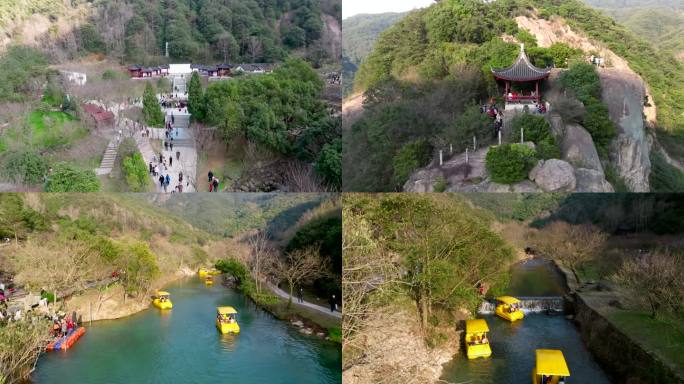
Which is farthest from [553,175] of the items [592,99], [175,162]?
[175,162]

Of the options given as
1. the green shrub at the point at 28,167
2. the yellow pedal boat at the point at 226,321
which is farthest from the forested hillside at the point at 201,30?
the yellow pedal boat at the point at 226,321

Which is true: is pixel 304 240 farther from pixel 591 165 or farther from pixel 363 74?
pixel 591 165

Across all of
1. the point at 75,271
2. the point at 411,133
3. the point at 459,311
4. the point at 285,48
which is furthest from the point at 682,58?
the point at 75,271

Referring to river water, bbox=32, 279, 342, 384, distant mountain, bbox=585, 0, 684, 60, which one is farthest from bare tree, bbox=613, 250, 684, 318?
river water, bbox=32, 279, 342, 384

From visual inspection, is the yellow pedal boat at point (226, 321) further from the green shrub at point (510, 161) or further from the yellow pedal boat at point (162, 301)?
the green shrub at point (510, 161)

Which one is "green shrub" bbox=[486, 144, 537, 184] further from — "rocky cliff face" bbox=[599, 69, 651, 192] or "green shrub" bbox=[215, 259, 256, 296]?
"green shrub" bbox=[215, 259, 256, 296]

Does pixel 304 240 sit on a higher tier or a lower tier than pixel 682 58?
lower
